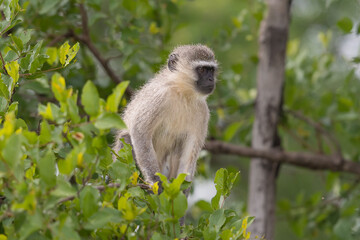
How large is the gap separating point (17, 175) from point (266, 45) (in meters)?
4.24

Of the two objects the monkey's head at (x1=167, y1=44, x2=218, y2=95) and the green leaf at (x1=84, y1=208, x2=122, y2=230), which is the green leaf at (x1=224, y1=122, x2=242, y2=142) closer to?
the monkey's head at (x1=167, y1=44, x2=218, y2=95)

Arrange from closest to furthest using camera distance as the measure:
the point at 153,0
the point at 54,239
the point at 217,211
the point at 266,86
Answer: the point at 54,239 → the point at 217,211 → the point at 153,0 → the point at 266,86

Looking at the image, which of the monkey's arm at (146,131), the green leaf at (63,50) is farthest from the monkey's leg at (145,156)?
the green leaf at (63,50)

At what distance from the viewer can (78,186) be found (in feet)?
8.05

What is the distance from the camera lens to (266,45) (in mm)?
5918

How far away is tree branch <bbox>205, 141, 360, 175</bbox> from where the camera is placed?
5.65 m

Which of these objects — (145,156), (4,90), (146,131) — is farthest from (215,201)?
(146,131)

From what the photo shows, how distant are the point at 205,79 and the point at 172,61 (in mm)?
409

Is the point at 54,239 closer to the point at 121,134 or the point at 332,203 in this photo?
the point at 121,134

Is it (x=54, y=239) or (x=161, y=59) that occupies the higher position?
(x=161, y=59)

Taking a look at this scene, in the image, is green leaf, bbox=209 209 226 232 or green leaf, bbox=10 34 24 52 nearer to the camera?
green leaf, bbox=209 209 226 232

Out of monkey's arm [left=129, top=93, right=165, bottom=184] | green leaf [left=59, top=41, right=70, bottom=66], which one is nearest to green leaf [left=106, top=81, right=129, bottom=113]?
green leaf [left=59, top=41, right=70, bottom=66]

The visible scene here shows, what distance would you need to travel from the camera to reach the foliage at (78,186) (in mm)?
2104

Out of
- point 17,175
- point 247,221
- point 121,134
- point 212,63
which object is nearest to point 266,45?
point 212,63
